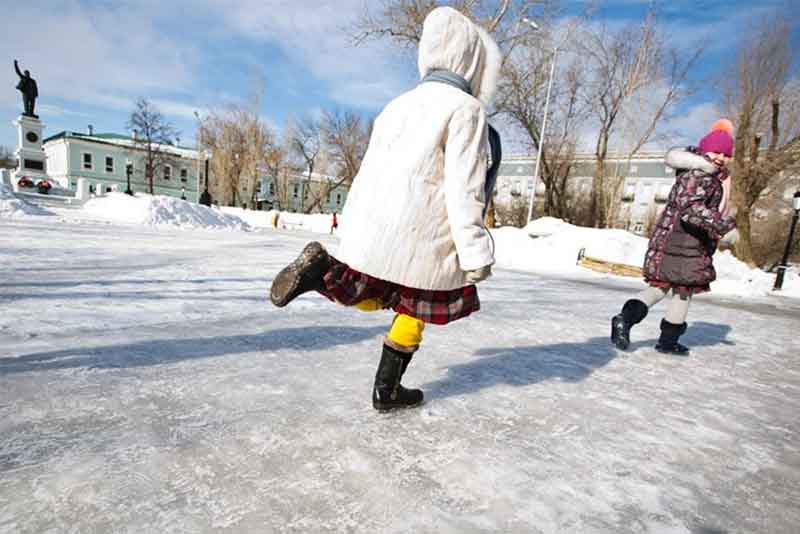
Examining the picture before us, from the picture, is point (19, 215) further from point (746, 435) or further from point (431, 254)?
point (746, 435)

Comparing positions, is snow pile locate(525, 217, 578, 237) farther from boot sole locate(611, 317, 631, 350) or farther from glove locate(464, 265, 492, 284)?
glove locate(464, 265, 492, 284)

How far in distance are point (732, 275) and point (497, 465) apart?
1319 centimetres

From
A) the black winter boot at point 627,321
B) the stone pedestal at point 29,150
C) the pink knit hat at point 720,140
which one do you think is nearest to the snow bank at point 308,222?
the stone pedestal at point 29,150

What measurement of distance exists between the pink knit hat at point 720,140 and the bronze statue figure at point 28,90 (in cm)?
2851

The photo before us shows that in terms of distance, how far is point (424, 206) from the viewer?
1.42 meters

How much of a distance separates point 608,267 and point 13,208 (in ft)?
49.7

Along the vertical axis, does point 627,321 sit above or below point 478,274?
below

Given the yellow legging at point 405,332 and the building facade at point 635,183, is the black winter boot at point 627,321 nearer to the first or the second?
the yellow legging at point 405,332

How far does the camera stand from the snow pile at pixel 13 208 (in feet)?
32.6

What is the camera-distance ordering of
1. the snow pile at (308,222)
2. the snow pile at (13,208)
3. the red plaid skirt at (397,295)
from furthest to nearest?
the snow pile at (308,222) < the snow pile at (13,208) < the red plaid skirt at (397,295)

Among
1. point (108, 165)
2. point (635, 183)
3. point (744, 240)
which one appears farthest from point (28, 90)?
point (635, 183)

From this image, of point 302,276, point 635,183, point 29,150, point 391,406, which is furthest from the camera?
point 635,183

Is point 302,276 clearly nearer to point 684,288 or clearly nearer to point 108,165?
point 684,288

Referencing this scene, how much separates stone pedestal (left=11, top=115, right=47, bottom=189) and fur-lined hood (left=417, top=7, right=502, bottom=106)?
26.6 metres
